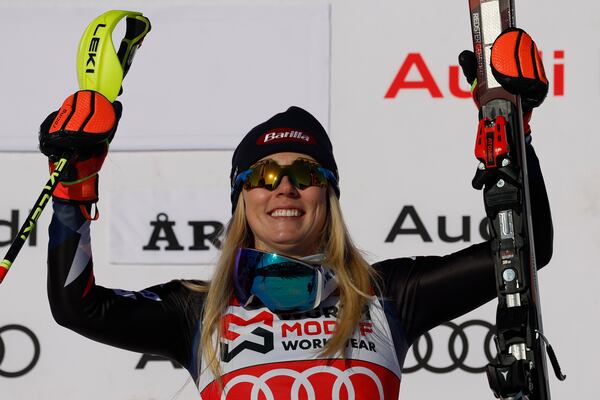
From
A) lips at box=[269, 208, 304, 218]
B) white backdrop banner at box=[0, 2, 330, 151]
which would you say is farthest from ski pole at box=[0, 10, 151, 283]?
white backdrop banner at box=[0, 2, 330, 151]

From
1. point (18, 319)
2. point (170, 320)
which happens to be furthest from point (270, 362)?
point (18, 319)

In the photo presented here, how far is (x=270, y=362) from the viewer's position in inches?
104

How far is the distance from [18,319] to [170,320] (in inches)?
59.5

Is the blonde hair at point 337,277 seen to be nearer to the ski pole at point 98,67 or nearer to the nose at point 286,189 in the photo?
the nose at point 286,189

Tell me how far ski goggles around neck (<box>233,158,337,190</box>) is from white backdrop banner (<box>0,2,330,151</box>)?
1210 millimetres

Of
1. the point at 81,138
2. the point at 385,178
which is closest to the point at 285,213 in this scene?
the point at 81,138

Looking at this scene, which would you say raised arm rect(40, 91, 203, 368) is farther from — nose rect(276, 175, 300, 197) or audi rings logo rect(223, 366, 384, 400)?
nose rect(276, 175, 300, 197)

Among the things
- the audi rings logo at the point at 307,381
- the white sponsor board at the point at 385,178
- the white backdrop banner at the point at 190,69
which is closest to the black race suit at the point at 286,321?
the audi rings logo at the point at 307,381

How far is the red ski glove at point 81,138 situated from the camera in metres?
2.53

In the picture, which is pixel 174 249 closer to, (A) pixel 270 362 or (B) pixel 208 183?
(B) pixel 208 183

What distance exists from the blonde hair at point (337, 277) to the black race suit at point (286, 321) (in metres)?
0.03

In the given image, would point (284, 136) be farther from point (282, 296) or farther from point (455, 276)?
point (455, 276)

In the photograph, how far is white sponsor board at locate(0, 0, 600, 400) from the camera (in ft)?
12.7

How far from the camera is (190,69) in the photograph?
4.07 metres
